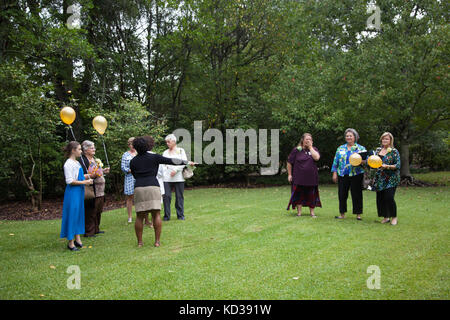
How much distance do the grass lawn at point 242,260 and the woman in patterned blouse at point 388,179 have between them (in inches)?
15.4

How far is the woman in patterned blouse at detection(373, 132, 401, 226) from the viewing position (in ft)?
25.0

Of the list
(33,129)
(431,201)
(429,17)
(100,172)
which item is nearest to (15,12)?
(33,129)

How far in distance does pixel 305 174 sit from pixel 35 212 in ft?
31.5

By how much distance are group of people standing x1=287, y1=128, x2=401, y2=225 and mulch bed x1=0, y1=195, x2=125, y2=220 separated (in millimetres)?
7171

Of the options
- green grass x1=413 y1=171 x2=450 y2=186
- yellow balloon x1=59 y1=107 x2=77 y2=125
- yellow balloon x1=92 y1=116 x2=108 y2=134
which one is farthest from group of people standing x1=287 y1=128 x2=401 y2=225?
green grass x1=413 y1=171 x2=450 y2=186

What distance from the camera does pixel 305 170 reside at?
8602 millimetres

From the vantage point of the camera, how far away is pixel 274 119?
19.1 meters

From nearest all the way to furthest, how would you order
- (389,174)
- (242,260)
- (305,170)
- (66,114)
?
(242,260) < (66,114) < (389,174) < (305,170)

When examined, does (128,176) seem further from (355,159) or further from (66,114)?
(355,159)

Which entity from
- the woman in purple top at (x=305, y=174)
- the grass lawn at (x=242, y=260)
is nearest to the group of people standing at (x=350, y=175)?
the woman in purple top at (x=305, y=174)

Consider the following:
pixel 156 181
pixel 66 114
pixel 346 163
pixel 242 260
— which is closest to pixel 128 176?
pixel 66 114

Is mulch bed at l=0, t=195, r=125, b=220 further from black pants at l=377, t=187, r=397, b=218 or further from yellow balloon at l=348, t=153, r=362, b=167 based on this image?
black pants at l=377, t=187, r=397, b=218

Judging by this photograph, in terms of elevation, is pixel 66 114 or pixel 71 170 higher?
pixel 66 114
